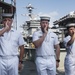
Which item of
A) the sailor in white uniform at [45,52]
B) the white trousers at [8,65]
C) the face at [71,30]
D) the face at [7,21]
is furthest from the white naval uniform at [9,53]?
the face at [71,30]

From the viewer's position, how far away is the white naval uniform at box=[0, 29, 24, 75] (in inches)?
207

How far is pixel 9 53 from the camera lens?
5266 millimetres

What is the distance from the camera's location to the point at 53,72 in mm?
5641

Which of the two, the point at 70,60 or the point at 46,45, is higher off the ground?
the point at 46,45

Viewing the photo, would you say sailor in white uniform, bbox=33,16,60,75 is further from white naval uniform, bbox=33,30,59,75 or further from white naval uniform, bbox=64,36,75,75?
white naval uniform, bbox=64,36,75,75

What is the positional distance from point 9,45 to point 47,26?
2.88ft

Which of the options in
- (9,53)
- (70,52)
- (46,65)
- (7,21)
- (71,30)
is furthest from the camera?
(70,52)

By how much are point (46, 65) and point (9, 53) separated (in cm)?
83

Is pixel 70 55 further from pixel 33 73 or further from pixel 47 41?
pixel 33 73

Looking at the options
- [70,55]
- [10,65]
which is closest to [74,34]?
[70,55]

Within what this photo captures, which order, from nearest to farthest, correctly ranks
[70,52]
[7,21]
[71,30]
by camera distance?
1. [7,21]
2. [71,30]
3. [70,52]

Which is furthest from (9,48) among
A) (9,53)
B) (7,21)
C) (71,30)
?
(71,30)

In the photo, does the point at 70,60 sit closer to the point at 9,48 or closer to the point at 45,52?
the point at 45,52

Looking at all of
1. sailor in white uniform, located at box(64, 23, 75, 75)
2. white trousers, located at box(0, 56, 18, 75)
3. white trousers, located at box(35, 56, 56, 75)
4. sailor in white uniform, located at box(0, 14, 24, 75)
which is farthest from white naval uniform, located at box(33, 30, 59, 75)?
sailor in white uniform, located at box(64, 23, 75, 75)
